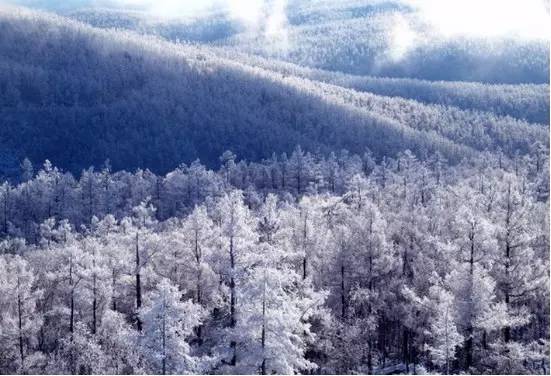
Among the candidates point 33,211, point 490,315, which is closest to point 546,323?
point 490,315

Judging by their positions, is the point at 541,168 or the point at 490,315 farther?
the point at 541,168

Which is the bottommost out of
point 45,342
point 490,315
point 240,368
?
point 45,342

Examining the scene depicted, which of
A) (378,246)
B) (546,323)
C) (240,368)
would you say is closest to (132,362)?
(240,368)

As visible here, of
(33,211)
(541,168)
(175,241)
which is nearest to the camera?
(175,241)

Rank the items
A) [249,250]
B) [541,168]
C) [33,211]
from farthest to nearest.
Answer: [541,168] < [33,211] < [249,250]

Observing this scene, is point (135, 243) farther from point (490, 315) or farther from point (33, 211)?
point (33, 211)

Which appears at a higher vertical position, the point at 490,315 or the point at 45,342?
the point at 490,315

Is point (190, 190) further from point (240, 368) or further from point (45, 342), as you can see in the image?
point (240, 368)
